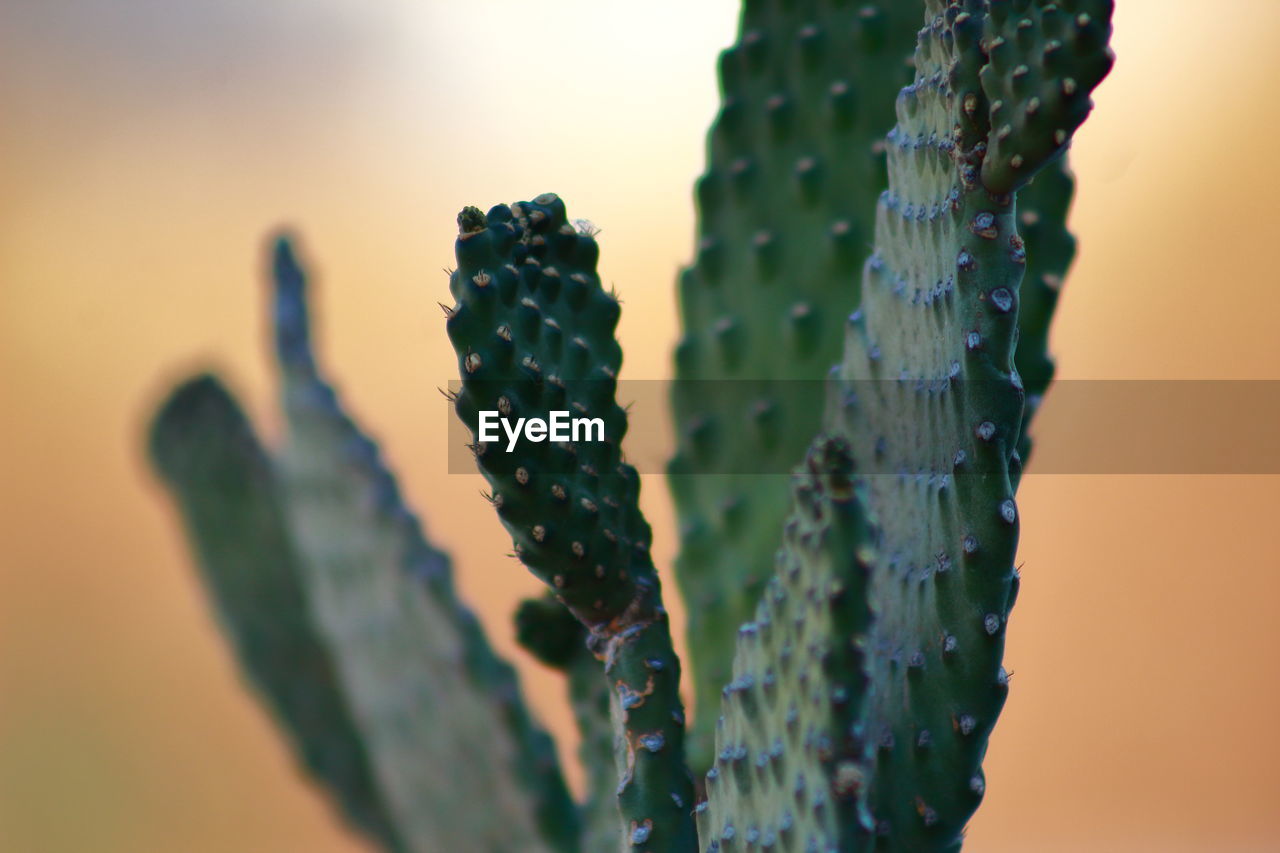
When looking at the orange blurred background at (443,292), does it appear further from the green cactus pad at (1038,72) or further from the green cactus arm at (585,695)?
the green cactus pad at (1038,72)

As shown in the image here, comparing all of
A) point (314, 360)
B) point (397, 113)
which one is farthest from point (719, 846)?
point (397, 113)

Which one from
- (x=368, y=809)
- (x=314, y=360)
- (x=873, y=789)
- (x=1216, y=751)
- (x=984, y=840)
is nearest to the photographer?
(x=873, y=789)

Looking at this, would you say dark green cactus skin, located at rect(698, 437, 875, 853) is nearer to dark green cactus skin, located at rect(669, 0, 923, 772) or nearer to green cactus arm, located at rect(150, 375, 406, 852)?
dark green cactus skin, located at rect(669, 0, 923, 772)

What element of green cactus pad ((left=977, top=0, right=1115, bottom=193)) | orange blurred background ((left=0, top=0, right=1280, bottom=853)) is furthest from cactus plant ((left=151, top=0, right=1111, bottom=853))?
orange blurred background ((left=0, top=0, right=1280, bottom=853))

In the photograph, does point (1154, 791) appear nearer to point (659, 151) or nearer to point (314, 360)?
point (659, 151)

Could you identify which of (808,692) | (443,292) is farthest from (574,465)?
(443,292)

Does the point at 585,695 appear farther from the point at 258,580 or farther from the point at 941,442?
the point at 258,580

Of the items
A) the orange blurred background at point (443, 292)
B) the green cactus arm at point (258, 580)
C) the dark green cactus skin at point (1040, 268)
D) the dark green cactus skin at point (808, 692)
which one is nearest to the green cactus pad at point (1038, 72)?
the dark green cactus skin at point (808, 692)
